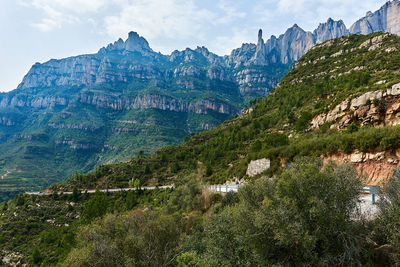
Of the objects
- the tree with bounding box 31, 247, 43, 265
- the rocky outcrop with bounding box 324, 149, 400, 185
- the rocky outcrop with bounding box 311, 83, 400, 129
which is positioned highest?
the rocky outcrop with bounding box 311, 83, 400, 129

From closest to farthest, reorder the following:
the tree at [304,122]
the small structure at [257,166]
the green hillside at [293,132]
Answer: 1. the green hillside at [293,132]
2. the small structure at [257,166]
3. the tree at [304,122]

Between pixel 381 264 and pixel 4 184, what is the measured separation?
533 ft

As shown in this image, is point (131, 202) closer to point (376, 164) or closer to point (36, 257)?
point (36, 257)

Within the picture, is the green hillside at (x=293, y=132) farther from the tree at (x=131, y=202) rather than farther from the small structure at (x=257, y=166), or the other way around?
the tree at (x=131, y=202)

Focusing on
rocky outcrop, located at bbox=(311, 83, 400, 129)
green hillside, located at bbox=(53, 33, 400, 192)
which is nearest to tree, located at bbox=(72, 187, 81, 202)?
green hillside, located at bbox=(53, 33, 400, 192)

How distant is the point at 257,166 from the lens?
3544cm

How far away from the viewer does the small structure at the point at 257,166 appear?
33.4 meters

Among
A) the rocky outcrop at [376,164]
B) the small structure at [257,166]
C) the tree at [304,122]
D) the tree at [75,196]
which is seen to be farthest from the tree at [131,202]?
the rocky outcrop at [376,164]

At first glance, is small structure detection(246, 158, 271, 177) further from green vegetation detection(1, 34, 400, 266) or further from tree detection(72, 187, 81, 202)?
tree detection(72, 187, 81, 202)

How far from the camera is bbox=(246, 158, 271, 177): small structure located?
33.4m

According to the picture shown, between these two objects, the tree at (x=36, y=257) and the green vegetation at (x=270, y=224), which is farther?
the tree at (x=36, y=257)

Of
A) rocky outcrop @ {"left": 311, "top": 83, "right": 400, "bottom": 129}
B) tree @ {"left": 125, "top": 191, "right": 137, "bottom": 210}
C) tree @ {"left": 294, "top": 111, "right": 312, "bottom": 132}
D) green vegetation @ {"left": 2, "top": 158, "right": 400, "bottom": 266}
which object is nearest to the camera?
green vegetation @ {"left": 2, "top": 158, "right": 400, "bottom": 266}

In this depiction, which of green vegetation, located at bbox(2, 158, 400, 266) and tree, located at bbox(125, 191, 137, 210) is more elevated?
green vegetation, located at bbox(2, 158, 400, 266)

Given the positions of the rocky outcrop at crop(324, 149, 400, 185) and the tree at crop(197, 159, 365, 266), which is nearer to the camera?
the tree at crop(197, 159, 365, 266)
